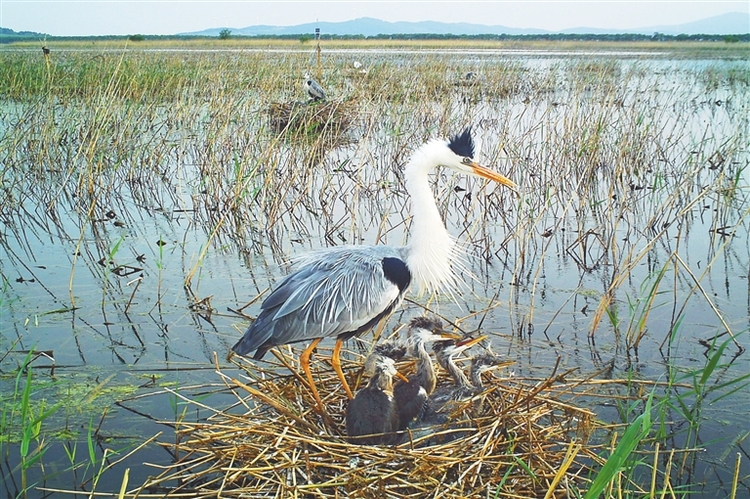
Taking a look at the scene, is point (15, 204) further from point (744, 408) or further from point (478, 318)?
point (744, 408)

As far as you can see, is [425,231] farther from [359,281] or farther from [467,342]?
[467,342]

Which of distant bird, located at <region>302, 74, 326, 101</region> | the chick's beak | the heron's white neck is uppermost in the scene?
distant bird, located at <region>302, 74, 326, 101</region>

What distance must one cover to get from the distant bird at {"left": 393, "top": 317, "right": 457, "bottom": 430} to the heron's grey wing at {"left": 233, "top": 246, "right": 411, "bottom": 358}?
9.6 inches

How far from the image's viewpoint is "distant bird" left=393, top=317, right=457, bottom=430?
11.2ft

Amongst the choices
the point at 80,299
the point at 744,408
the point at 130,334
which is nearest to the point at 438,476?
the point at 744,408

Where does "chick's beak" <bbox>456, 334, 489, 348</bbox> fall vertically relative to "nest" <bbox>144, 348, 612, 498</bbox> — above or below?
above

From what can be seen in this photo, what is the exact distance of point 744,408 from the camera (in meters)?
3.70

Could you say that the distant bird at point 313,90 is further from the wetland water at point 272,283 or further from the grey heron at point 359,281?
the grey heron at point 359,281

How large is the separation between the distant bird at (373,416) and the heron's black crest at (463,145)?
1.40 meters

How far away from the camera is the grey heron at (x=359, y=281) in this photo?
3.68 m

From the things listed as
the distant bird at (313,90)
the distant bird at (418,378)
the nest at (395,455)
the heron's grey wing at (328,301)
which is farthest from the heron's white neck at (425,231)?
the distant bird at (313,90)

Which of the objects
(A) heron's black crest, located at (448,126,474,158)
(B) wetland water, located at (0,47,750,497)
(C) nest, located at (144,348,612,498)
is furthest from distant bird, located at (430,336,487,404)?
(A) heron's black crest, located at (448,126,474,158)

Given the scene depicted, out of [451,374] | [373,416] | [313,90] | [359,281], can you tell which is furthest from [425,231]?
[313,90]

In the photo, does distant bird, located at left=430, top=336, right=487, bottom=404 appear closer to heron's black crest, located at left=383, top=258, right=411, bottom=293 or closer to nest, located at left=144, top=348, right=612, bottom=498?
nest, located at left=144, top=348, right=612, bottom=498
